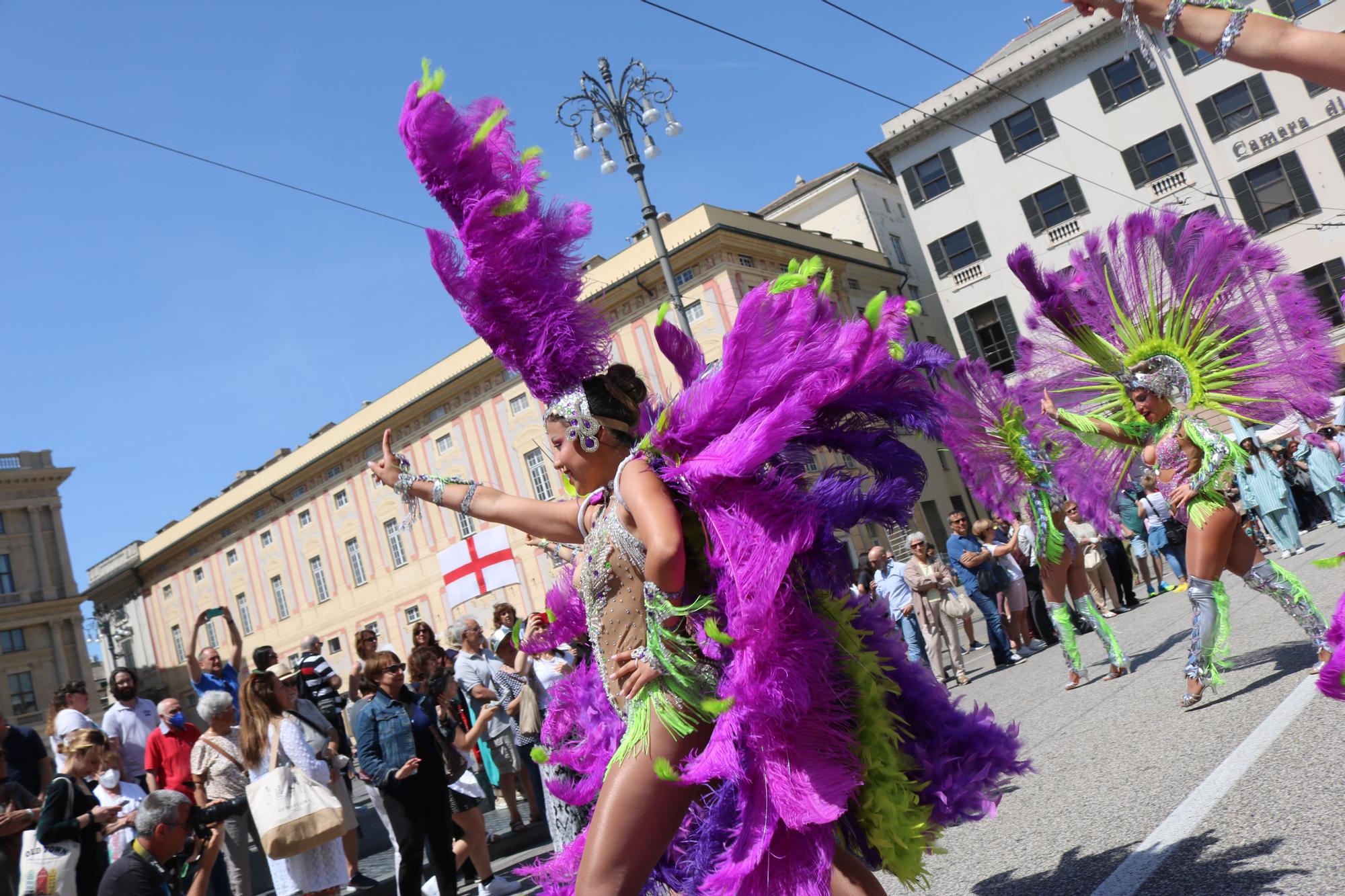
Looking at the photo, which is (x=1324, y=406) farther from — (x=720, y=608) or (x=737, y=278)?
(x=737, y=278)

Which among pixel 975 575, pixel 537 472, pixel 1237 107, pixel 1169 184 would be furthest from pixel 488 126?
pixel 1237 107

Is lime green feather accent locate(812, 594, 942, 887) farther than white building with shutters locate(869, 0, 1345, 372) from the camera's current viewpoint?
No

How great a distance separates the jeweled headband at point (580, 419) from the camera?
3.35m

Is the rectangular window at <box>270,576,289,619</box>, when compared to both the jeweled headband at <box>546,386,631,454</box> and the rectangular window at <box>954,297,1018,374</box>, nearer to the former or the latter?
the rectangular window at <box>954,297,1018,374</box>

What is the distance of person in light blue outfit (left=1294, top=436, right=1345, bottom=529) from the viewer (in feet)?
51.8

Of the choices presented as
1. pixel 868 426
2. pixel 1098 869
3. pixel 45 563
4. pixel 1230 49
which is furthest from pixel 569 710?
pixel 45 563

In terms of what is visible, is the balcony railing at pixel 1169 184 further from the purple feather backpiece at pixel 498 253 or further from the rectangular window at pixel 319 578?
the purple feather backpiece at pixel 498 253

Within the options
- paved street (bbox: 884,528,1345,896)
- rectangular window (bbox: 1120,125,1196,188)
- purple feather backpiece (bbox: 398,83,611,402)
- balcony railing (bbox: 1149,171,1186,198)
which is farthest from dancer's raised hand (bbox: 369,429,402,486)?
rectangular window (bbox: 1120,125,1196,188)

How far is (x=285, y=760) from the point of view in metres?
6.19

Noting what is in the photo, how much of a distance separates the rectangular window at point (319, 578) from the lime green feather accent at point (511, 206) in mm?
42765

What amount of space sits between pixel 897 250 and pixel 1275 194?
48.3 ft

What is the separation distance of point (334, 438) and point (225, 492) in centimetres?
967

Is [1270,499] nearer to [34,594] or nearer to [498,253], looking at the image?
[498,253]

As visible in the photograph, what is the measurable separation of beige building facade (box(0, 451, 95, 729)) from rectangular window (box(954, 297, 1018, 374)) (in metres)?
40.9
